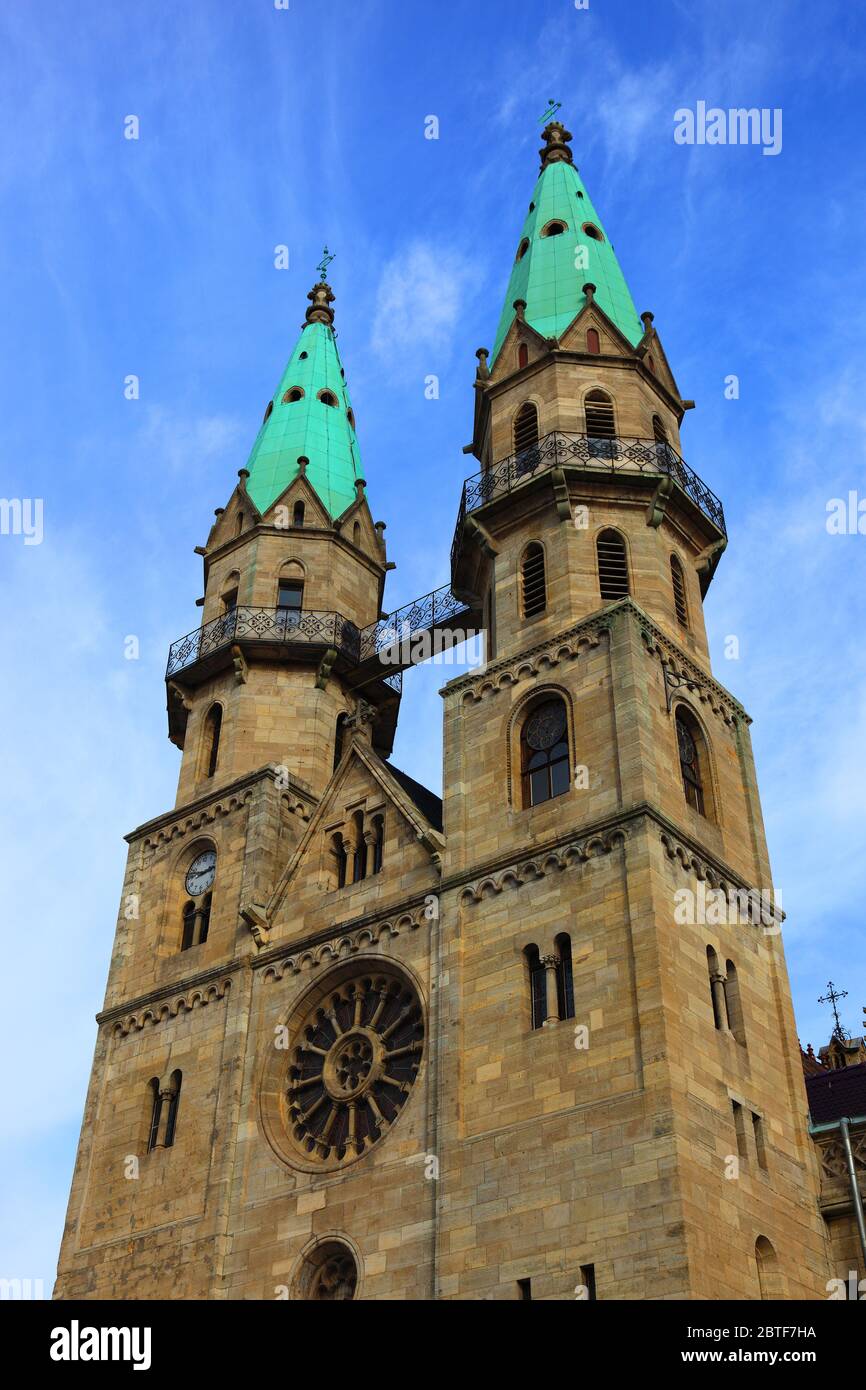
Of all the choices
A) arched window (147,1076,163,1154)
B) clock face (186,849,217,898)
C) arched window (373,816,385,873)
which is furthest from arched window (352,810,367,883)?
arched window (147,1076,163,1154)

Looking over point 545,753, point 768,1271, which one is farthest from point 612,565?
point 768,1271

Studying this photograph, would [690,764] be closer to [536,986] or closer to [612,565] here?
[612,565]

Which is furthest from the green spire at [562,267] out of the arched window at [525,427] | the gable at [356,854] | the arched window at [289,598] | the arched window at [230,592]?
the gable at [356,854]

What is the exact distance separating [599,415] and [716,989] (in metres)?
15.4

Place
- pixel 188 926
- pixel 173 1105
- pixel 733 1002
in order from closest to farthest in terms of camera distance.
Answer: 1. pixel 733 1002
2. pixel 173 1105
3. pixel 188 926

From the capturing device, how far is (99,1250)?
1287 inches

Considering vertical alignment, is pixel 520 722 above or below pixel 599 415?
below

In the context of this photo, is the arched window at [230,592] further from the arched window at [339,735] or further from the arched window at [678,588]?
the arched window at [678,588]

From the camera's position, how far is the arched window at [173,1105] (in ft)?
110

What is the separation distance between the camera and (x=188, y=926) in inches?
1468

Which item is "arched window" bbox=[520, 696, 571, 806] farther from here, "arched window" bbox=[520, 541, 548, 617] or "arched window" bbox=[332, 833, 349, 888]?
"arched window" bbox=[332, 833, 349, 888]

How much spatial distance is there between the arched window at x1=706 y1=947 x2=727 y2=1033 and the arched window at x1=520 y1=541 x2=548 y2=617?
915 cm

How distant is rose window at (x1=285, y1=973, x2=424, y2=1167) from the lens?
30.4 meters

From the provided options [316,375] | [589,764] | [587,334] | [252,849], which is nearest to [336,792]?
[252,849]
